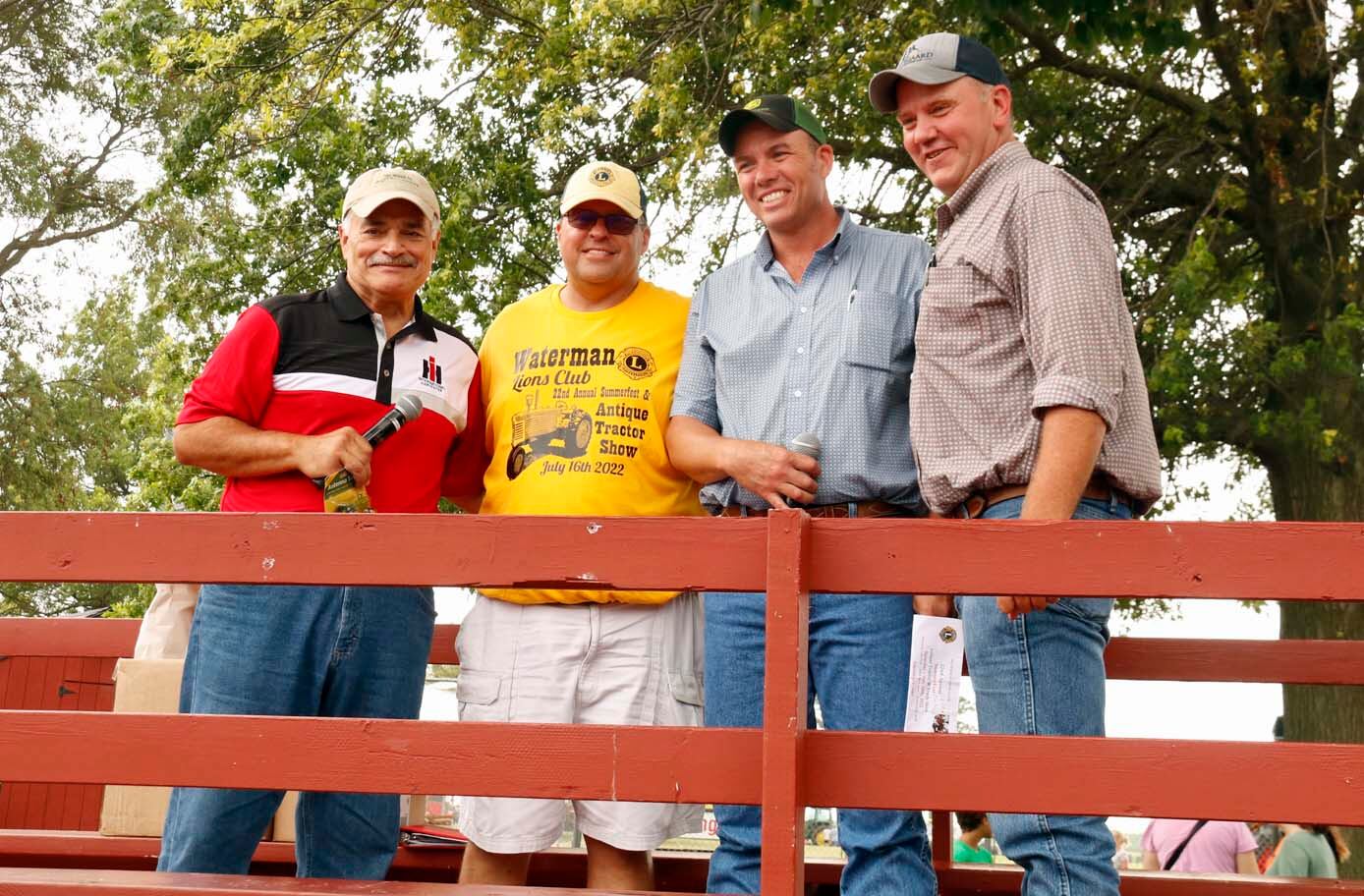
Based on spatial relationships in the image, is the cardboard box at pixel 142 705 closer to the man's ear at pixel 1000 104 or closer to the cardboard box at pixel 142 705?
the cardboard box at pixel 142 705

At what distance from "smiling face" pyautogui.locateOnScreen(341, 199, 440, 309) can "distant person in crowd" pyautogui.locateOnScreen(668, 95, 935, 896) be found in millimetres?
736

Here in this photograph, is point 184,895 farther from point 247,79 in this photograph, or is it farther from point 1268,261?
point 1268,261

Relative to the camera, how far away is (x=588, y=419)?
3.66 meters

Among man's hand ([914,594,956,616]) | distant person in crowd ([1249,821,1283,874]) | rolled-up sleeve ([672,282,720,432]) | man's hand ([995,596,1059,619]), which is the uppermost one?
rolled-up sleeve ([672,282,720,432])

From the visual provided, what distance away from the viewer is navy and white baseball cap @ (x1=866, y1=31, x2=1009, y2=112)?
3189 mm

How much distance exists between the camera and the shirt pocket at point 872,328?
11.1 feet

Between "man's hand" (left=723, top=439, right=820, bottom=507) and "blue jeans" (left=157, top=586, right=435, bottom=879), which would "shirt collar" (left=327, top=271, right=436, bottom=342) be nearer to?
"blue jeans" (left=157, top=586, right=435, bottom=879)

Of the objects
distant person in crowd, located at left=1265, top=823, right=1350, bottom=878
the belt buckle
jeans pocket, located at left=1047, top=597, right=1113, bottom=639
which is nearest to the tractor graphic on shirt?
the belt buckle

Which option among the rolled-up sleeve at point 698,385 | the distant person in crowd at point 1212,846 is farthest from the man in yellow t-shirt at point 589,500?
the distant person in crowd at point 1212,846

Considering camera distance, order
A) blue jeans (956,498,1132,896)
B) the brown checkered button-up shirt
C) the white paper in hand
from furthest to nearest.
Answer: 1. the white paper in hand
2. the brown checkered button-up shirt
3. blue jeans (956,498,1132,896)

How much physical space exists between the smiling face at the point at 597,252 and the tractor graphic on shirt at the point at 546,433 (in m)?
0.36

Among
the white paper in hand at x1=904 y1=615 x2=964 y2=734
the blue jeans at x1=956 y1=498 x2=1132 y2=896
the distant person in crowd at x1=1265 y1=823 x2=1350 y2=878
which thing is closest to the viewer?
the blue jeans at x1=956 y1=498 x2=1132 y2=896

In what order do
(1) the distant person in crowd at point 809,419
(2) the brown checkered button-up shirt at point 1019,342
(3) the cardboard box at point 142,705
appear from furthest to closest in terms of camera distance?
(3) the cardboard box at point 142,705
(1) the distant person in crowd at point 809,419
(2) the brown checkered button-up shirt at point 1019,342

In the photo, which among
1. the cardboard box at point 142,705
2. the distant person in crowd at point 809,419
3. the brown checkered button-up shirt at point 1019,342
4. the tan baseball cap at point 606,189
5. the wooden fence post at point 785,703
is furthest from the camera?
the cardboard box at point 142,705
